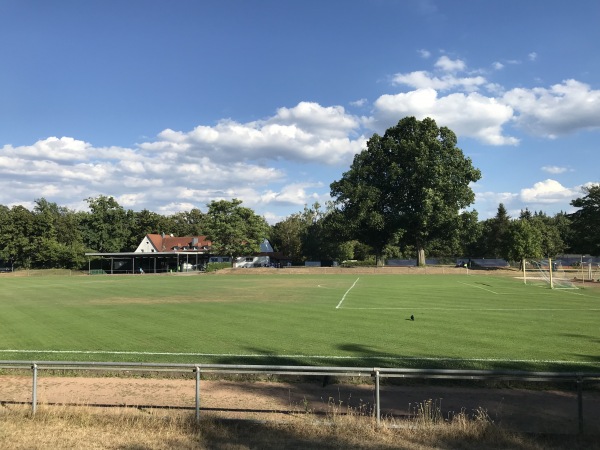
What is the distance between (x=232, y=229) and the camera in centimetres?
8019

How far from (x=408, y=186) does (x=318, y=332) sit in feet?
181

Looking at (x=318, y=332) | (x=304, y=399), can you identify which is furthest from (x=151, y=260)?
(x=304, y=399)

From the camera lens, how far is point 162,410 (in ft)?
26.9

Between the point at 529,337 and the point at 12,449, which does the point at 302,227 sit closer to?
the point at 529,337

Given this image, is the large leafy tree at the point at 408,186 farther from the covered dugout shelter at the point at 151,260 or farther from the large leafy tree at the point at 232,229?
the covered dugout shelter at the point at 151,260

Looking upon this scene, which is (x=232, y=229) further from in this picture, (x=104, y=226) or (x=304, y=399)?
(x=304, y=399)

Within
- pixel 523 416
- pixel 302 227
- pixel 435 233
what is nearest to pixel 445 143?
pixel 435 233

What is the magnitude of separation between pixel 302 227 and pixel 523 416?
10174cm

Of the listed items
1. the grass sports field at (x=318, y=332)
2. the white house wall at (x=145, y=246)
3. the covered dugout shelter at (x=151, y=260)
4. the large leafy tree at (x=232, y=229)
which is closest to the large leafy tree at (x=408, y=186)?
the large leafy tree at (x=232, y=229)

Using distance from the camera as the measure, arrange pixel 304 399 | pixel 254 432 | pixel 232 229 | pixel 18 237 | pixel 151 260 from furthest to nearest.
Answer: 1. pixel 151 260
2. pixel 18 237
3. pixel 232 229
4. pixel 304 399
5. pixel 254 432

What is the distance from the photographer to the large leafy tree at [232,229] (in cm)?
8075

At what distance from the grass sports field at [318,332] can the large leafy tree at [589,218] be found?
54.3 m

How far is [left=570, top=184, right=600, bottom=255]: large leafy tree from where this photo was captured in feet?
234

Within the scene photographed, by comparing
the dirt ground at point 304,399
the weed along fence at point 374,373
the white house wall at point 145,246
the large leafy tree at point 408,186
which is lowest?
the dirt ground at point 304,399
